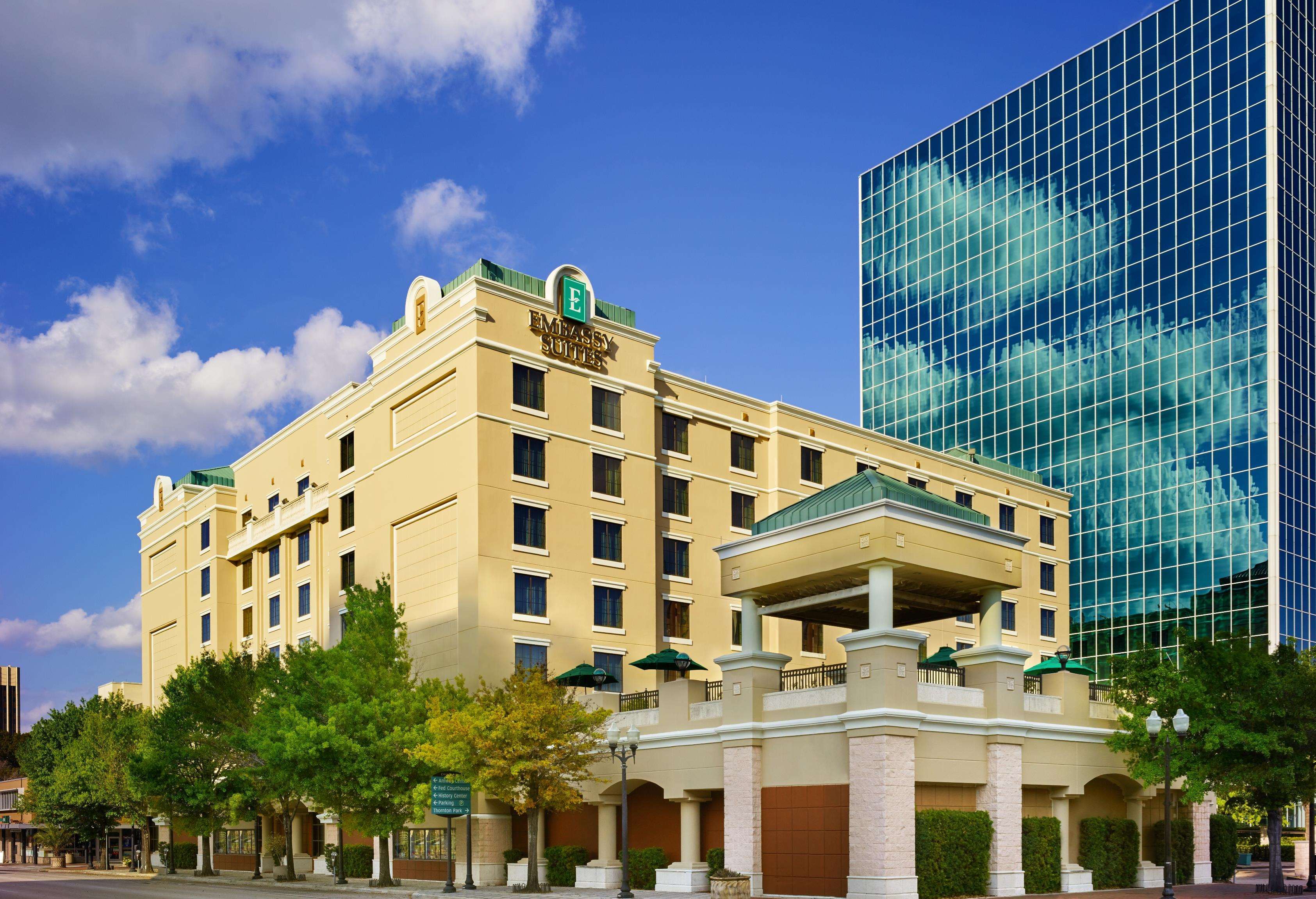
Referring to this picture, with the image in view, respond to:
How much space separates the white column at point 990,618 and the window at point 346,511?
32584mm

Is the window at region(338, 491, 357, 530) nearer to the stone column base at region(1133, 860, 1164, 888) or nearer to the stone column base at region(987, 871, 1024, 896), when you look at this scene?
the stone column base at region(987, 871, 1024, 896)

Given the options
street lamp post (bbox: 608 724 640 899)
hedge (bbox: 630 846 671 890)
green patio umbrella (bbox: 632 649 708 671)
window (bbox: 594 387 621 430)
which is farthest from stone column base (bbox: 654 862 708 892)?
window (bbox: 594 387 621 430)

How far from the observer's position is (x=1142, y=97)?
298 ft

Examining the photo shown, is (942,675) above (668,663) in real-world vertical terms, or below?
above

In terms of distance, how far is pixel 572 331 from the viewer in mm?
54938

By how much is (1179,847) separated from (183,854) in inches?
2231

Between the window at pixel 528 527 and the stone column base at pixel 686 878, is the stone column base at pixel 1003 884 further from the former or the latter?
the window at pixel 528 527

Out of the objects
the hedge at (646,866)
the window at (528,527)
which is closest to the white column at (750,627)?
the hedge at (646,866)

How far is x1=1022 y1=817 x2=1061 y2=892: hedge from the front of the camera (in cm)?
3881

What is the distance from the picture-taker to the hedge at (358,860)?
53.8m

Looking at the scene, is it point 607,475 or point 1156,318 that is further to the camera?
point 1156,318

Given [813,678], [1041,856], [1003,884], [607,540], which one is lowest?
[1003,884]

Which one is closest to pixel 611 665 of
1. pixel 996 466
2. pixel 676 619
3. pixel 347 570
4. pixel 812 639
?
pixel 676 619

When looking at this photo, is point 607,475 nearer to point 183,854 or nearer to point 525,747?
point 525,747
